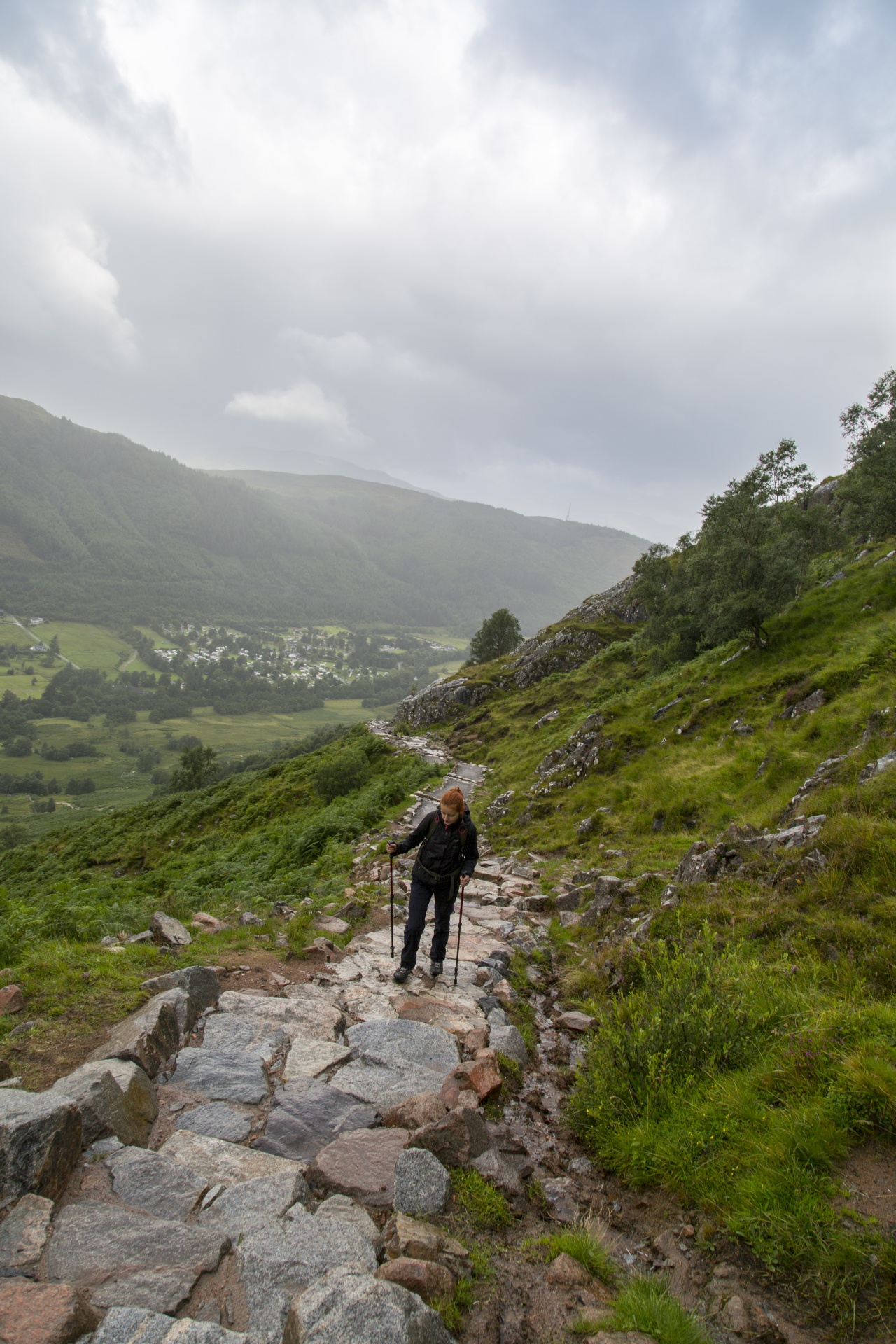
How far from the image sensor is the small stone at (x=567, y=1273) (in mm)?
4102

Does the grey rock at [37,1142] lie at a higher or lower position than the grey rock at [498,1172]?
higher

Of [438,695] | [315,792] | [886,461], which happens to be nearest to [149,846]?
[315,792]

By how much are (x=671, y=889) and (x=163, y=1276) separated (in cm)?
862

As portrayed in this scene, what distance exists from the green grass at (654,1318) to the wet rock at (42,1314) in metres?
3.21

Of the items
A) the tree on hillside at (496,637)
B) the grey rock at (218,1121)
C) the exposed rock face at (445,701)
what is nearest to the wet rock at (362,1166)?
the grey rock at (218,1121)

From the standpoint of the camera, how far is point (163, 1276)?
362 cm

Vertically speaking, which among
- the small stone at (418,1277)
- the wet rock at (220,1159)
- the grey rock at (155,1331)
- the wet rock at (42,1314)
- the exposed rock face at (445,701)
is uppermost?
→ the exposed rock face at (445,701)

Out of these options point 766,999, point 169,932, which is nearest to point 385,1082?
point 766,999

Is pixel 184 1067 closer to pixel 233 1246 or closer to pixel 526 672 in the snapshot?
pixel 233 1246

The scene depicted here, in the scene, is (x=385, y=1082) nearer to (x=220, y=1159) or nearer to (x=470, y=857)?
(x=220, y=1159)

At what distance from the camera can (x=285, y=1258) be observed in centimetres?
387

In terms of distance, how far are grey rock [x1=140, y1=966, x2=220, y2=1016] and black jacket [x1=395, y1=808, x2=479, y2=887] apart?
3.20 m

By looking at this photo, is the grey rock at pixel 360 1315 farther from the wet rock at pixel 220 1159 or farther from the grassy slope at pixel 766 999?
the grassy slope at pixel 766 999

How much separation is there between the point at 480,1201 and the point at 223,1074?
309 cm
